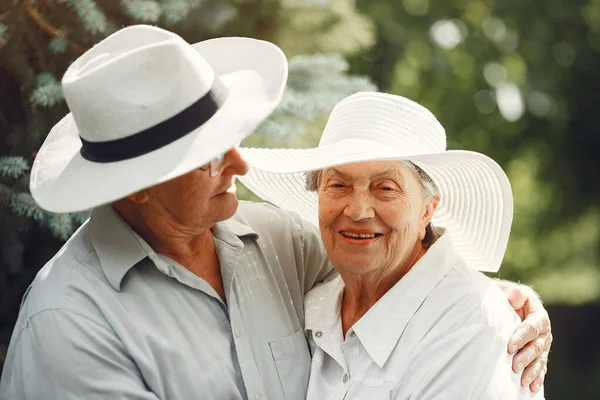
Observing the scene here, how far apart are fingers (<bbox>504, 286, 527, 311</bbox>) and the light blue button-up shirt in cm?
58

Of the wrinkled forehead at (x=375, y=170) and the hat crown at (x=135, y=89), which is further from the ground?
the hat crown at (x=135, y=89)

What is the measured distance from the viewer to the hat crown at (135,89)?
1.98 meters

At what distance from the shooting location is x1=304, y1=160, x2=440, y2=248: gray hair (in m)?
2.39

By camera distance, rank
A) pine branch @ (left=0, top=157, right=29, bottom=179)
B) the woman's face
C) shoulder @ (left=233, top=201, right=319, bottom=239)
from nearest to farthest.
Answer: the woman's face < shoulder @ (left=233, top=201, right=319, bottom=239) < pine branch @ (left=0, top=157, right=29, bottom=179)

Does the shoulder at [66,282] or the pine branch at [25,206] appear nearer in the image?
the shoulder at [66,282]

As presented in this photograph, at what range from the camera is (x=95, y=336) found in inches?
80.1

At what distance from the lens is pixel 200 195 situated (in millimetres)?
2158

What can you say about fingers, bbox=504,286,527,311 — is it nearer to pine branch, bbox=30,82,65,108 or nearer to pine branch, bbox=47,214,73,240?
pine branch, bbox=47,214,73,240

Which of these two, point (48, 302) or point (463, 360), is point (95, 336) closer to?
point (48, 302)

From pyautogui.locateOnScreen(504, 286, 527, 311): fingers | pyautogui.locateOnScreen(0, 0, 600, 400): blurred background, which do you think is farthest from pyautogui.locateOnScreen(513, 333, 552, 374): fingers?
pyautogui.locateOnScreen(0, 0, 600, 400): blurred background

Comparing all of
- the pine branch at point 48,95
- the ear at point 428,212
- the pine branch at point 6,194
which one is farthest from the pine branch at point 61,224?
the ear at point 428,212

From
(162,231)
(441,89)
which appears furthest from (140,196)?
(441,89)

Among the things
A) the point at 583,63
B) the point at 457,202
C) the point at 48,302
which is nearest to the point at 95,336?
the point at 48,302

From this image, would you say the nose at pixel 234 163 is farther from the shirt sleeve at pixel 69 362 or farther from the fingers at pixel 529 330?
the fingers at pixel 529 330
